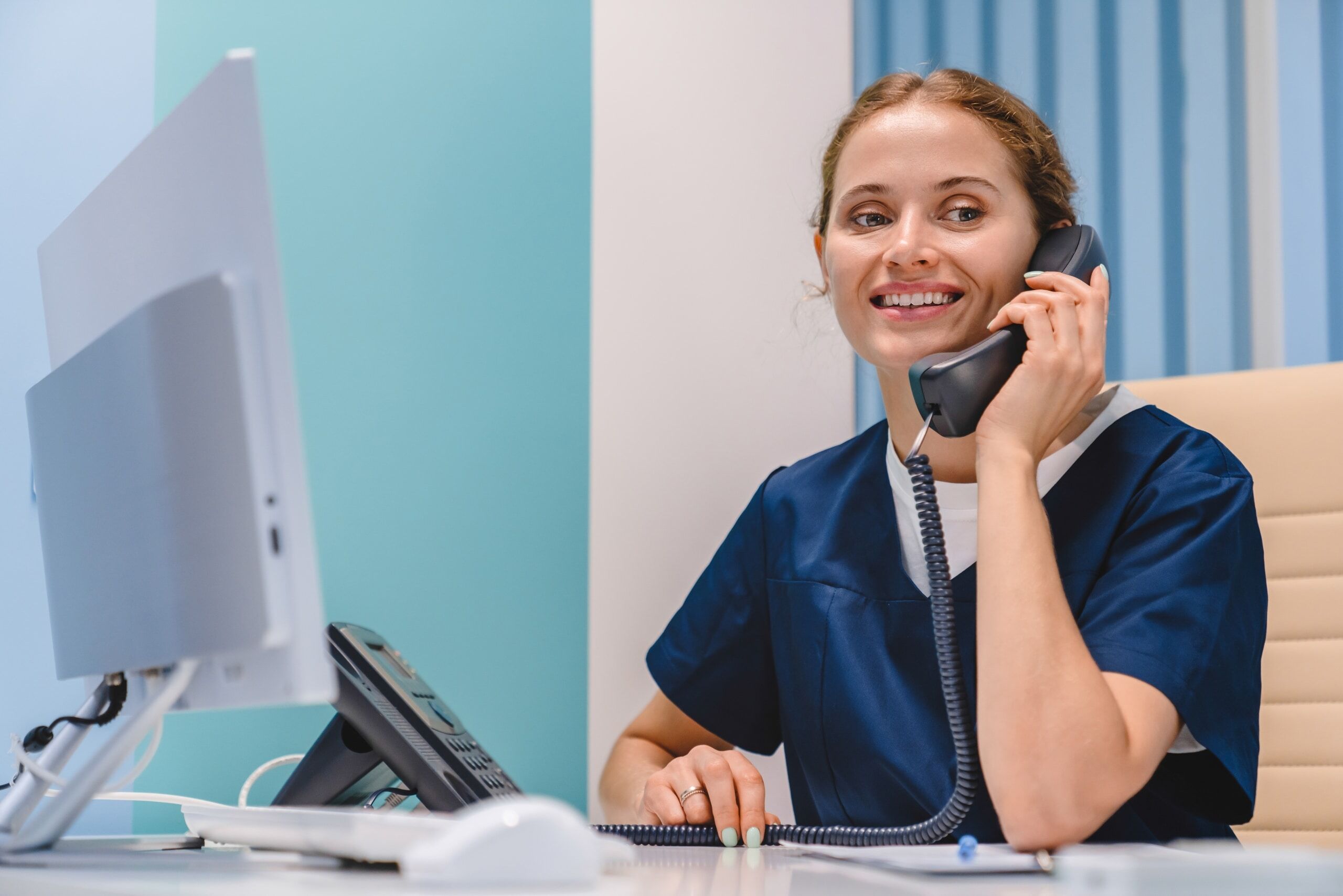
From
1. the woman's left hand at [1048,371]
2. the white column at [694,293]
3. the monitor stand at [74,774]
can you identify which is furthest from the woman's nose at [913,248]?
the monitor stand at [74,774]

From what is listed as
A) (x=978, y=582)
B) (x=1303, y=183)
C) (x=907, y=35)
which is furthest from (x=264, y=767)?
(x=1303, y=183)

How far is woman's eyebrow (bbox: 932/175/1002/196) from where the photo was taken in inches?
49.7

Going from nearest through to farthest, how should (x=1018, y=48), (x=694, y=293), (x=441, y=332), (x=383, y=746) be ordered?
(x=383, y=746), (x=441, y=332), (x=694, y=293), (x=1018, y=48)

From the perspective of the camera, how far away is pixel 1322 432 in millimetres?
1418

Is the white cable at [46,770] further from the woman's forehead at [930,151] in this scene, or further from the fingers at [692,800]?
the woman's forehead at [930,151]

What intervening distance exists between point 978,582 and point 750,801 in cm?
29

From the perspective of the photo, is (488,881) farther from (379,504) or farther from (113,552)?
(379,504)

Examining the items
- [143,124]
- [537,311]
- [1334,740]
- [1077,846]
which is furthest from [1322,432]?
[143,124]

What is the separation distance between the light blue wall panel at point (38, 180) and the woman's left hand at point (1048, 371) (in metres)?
1.14

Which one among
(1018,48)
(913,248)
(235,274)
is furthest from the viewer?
(1018,48)

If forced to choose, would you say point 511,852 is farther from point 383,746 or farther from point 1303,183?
point 1303,183

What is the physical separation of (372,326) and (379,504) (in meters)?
0.25

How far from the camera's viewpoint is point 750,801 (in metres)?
1.02

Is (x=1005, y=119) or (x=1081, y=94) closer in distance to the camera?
(x=1005, y=119)
